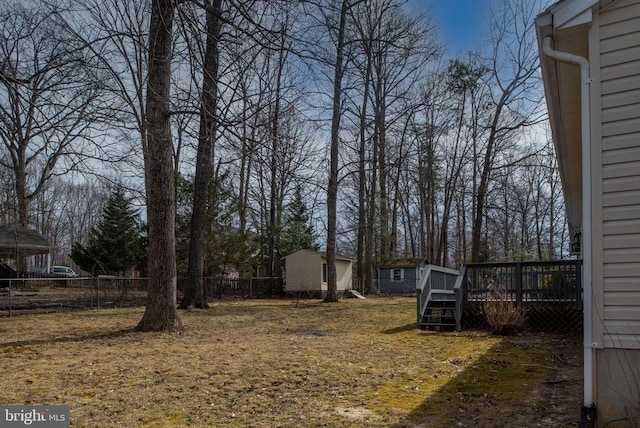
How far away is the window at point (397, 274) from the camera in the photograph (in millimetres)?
31966

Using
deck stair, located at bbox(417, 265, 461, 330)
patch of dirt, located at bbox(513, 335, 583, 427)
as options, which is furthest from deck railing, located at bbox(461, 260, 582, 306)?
patch of dirt, located at bbox(513, 335, 583, 427)

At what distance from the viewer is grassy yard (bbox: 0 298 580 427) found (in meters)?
3.95

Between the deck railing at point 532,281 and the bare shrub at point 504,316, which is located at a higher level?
the deck railing at point 532,281

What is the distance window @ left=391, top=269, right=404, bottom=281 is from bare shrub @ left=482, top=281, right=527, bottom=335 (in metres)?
22.5

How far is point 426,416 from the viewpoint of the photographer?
3910 millimetres

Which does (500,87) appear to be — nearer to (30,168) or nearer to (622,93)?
(622,93)

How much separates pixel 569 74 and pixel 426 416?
3.39 meters

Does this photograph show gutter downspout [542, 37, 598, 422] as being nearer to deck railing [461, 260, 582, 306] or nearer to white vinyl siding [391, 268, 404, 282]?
deck railing [461, 260, 582, 306]

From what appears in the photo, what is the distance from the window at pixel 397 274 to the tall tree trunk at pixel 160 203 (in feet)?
80.2

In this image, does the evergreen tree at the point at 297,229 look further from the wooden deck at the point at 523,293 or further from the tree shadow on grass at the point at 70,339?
the tree shadow on grass at the point at 70,339

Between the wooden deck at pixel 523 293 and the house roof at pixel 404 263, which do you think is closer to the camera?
the wooden deck at pixel 523 293

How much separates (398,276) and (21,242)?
2208cm

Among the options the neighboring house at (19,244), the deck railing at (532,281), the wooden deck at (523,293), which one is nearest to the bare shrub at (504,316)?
the wooden deck at (523,293)

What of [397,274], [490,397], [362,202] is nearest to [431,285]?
[490,397]
